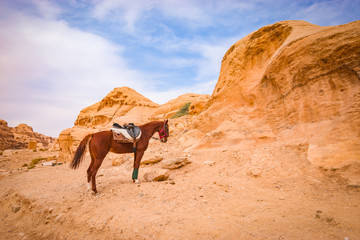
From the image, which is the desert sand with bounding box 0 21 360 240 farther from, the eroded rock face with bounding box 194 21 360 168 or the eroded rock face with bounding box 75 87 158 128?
the eroded rock face with bounding box 75 87 158 128

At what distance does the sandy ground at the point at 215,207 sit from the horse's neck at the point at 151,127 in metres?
1.79

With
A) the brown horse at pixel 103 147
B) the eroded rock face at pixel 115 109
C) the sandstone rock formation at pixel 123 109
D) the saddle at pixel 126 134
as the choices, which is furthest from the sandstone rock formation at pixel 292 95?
the eroded rock face at pixel 115 109

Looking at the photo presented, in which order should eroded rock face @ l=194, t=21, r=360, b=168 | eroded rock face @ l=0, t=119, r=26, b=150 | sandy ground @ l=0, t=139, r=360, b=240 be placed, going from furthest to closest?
eroded rock face @ l=0, t=119, r=26, b=150, eroded rock face @ l=194, t=21, r=360, b=168, sandy ground @ l=0, t=139, r=360, b=240

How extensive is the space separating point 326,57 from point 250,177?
467 cm

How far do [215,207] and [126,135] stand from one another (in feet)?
11.9

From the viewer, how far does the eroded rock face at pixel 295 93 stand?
5160 millimetres

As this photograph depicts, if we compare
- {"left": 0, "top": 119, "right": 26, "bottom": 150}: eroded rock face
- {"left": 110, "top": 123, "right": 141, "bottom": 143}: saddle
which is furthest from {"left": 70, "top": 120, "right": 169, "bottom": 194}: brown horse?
{"left": 0, "top": 119, "right": 26, "bottom": 150}: eroded rock face

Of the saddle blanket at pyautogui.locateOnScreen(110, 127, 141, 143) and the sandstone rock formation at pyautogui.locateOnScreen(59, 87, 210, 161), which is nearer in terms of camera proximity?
the saddle blanket at pyautogui.locateOnScreen(110, 127, 141, 143)

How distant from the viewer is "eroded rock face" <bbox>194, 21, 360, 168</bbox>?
516cm

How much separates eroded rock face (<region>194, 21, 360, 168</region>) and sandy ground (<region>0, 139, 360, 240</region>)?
84 cm

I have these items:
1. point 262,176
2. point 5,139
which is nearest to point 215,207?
point 262,176

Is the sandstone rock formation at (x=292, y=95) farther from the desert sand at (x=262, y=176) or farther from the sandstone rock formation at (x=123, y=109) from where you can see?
the sandstone rock formation at (x=123, y=109)

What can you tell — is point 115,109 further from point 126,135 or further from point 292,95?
point 292,95

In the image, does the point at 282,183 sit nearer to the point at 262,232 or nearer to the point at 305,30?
the point at 262,232
